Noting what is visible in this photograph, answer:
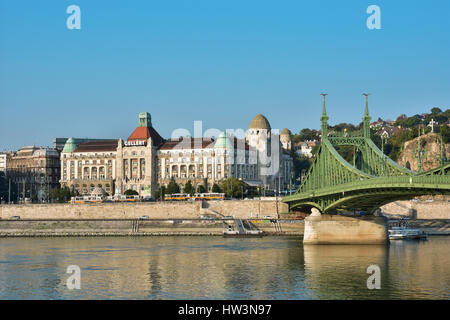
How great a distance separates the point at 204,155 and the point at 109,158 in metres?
21.5

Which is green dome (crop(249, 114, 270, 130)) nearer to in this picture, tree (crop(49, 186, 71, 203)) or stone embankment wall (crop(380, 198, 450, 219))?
tree (crop(49, 186, 71, 203))

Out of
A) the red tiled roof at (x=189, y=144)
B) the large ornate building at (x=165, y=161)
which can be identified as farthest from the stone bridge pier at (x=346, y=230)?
the red tiled roof at (x=189, y=144)

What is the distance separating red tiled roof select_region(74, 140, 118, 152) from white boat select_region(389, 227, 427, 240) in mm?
83909

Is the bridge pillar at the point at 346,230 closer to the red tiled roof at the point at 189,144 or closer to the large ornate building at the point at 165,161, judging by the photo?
the large ornate building at the point at 165,161

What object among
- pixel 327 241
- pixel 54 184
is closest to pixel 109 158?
pixel 54 184

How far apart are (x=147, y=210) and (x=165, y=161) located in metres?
44.9

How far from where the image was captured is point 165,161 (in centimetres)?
15688

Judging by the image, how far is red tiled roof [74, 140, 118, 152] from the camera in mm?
163750

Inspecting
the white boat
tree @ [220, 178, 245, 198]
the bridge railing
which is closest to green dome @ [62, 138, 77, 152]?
tree @ [220, 178, 245, 198]

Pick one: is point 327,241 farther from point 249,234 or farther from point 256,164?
point 256,164

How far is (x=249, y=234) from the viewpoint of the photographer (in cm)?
9381

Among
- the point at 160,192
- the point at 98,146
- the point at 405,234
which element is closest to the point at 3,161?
the point at 98,146
